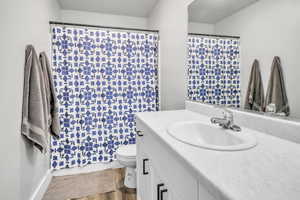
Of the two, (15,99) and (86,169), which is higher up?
(15,99)

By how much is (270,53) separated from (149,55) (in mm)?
1534

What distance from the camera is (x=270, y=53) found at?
88 centimetres

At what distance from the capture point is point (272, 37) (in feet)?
2.83

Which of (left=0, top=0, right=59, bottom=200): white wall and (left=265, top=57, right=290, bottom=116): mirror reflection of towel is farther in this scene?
(left=0, top=0, right=59, bottom=200): white wall

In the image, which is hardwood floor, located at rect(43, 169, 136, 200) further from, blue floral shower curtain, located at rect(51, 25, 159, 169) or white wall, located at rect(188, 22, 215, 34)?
white wall, located at rect(188, 22, 215, 34)

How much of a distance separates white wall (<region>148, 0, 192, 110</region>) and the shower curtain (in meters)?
0.14

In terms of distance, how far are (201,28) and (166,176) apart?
1.30m

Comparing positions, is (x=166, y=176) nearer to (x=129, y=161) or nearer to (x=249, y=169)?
(x=249, y=169)

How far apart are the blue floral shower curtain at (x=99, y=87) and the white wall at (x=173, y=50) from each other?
0.14 metres

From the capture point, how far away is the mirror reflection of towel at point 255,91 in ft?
3.15

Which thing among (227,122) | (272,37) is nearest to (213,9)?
(272,37)

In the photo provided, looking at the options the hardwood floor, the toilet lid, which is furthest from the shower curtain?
the hardwood floor

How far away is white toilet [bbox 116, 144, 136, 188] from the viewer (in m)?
1.74

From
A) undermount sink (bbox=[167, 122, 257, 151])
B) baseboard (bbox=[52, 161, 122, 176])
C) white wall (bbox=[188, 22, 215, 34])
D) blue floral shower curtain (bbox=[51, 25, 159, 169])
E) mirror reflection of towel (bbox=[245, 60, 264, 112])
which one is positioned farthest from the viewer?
baseboard (bbox=[52, 161, 122, 176])
